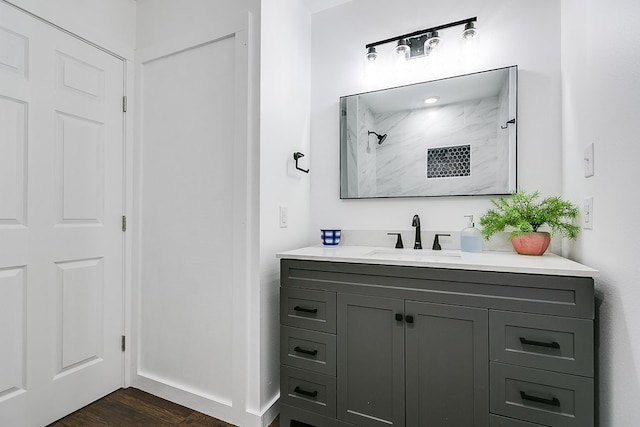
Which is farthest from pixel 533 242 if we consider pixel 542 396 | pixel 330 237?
pixel 330 237

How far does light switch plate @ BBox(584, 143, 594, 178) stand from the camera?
45.9 inches

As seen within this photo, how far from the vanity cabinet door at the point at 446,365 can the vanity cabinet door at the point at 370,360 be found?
5 centimetres

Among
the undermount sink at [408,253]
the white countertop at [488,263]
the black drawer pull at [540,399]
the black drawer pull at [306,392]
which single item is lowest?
the black drawer pull at [306,392]

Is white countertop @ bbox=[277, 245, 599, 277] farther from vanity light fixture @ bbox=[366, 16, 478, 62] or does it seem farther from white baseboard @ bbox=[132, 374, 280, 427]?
vanity light fixture @ bbox=[366, 16, 478, 62]

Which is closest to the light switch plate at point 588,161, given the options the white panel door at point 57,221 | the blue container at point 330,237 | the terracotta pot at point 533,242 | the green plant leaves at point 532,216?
the green plant leaves at point 532,216

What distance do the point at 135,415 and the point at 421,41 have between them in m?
2.73

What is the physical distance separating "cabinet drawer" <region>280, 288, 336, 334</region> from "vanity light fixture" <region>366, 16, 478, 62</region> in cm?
152

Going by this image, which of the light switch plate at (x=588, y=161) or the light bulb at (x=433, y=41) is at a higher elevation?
the light bulb at (x=433, y=41)

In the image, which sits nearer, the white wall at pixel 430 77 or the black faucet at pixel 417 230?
the white wall at pixel 430 77

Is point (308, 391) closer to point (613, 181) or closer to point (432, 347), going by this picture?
point (432, 347)

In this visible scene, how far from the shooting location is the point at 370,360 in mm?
1354

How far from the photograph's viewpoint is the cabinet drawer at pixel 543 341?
1038mm


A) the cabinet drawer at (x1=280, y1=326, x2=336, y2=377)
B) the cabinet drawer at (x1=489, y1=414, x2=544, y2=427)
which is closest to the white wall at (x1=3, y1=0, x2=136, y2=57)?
the cabinet drawer at (x1=280, y1=326, x2=336, y2=377)

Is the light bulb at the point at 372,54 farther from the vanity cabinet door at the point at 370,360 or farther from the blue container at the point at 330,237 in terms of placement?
the vanity cabinet door at the point at 370,360
